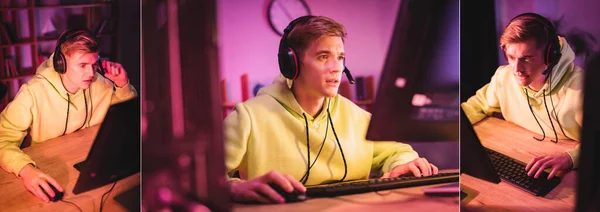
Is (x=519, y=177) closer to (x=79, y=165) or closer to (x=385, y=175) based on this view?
(x=385, y=175)

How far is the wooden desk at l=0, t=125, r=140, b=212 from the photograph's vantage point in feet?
8.42

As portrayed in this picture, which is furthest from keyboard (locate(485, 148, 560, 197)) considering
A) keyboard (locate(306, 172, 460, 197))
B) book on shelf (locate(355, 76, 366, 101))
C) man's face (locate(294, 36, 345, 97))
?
man's face (locate(294, 36, 345, 97))

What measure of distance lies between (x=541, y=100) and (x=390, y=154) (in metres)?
0.72

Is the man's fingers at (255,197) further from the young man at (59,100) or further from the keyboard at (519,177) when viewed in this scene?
the keyboard at (519,177)

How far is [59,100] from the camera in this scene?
2.62m

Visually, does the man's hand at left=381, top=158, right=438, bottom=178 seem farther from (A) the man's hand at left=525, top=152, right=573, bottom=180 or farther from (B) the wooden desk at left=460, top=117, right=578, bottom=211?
(A) the man's hand at left=525, top=152, right=573, bottom=180

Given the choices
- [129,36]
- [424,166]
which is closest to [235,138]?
[129,36]

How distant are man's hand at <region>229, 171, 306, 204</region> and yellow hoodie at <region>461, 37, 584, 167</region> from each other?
0.89m

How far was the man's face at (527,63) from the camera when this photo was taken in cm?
275

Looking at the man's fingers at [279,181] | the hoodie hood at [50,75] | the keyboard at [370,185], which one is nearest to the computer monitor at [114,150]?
the hoodie hood at [50,75]

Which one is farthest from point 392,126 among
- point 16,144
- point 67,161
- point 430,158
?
point 16,144

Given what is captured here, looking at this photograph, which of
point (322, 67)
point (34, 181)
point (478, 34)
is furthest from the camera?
point (478, 34)

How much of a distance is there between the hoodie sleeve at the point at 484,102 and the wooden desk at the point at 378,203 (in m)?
0.40

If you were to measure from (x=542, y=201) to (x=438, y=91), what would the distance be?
2.20 ft
